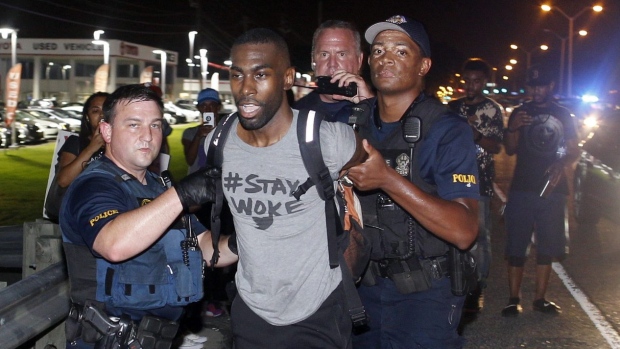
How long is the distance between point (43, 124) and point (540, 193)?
113 ft

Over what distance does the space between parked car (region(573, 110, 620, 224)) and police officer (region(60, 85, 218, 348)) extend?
28.3 feet

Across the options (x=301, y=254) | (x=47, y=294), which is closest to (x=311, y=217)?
(x=301, y=254)

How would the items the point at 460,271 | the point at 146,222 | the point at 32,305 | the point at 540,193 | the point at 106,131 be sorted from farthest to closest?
the point at 540,193 < the point at 32,305 < the point at 460,271 < the point at 106,131 < the point at 146,222

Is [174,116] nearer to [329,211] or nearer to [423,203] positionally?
[423,203]

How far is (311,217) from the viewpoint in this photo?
3.15 metres

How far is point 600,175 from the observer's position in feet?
37.7

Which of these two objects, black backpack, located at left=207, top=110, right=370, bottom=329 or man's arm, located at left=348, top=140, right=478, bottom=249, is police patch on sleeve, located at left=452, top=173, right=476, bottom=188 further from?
black backpack, located at left=207, top=110, right=370, bottom=329

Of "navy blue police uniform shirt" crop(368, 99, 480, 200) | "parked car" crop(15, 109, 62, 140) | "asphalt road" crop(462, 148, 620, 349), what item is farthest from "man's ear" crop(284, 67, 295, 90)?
"parked car" crop(15, 109, 62, 140)

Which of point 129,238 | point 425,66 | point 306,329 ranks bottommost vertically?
point 306,329

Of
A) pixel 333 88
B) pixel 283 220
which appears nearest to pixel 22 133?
pixel 333 88

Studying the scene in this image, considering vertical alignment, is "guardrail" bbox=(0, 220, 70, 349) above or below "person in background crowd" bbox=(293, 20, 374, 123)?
below

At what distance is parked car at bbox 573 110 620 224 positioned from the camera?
1101 centimetres

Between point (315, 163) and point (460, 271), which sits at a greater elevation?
point (315, 163)

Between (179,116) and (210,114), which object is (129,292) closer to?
(210,114)
